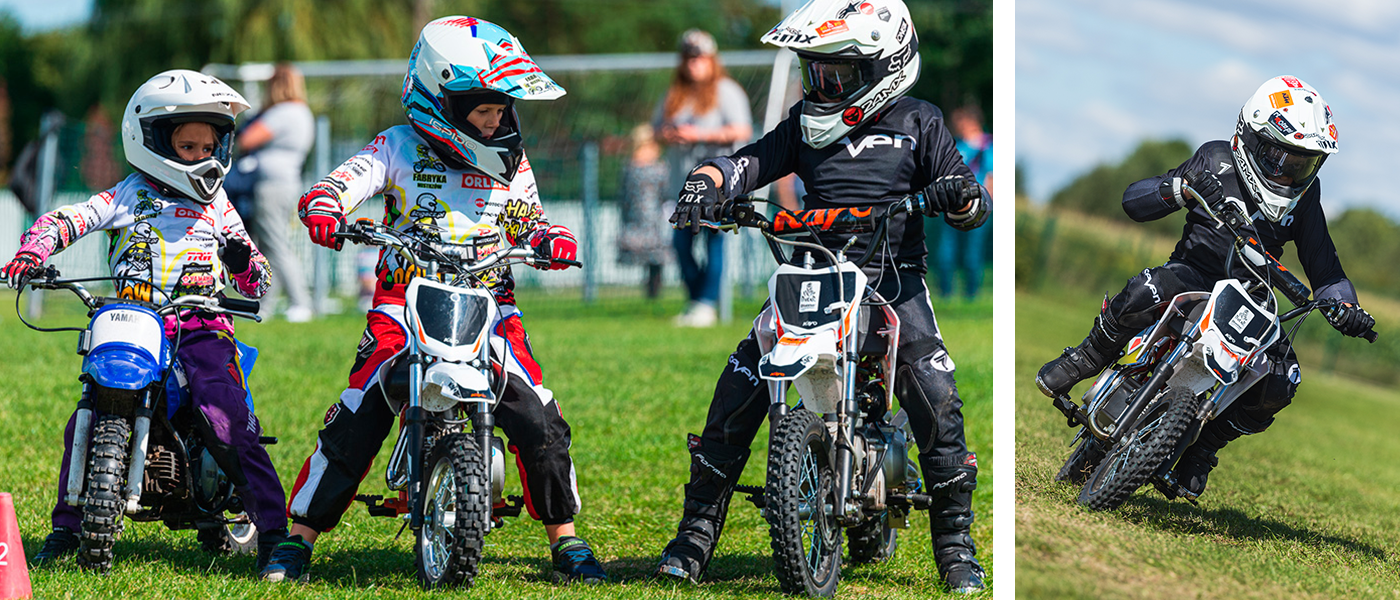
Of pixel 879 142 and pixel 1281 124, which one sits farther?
pixel 1281 124

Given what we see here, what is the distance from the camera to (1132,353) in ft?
21.1

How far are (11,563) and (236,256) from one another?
1343mm

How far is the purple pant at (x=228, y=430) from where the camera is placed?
216 inches

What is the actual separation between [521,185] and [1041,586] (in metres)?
2.39

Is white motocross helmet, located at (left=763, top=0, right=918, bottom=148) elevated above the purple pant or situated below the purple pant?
above

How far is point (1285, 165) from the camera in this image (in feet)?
19.2

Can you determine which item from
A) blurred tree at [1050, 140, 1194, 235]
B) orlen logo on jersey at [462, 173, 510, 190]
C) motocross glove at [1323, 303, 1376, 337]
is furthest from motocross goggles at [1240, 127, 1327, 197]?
blurred tree at [1050, 140, 1194, 235]

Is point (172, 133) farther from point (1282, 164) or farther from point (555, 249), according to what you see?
point (1282, 164)

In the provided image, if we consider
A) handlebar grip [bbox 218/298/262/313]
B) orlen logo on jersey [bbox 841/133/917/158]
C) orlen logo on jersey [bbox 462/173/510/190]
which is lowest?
handlebar grip [bbox 218/298/262/313]

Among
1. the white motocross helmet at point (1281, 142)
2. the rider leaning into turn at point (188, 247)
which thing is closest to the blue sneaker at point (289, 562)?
the rider leaning into turn at point (188, 247)

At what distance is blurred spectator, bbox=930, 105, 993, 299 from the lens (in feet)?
52.1

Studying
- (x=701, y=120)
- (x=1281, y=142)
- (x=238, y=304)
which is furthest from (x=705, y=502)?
(x=701, y=120)

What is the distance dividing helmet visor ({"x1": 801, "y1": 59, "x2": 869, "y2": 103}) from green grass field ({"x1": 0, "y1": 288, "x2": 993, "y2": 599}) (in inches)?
71.6

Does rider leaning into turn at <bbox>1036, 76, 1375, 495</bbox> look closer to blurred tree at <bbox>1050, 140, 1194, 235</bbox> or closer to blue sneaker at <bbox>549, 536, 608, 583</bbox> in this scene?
blue sneaker at <bbox>549, 536, 608, 583</bbox>
